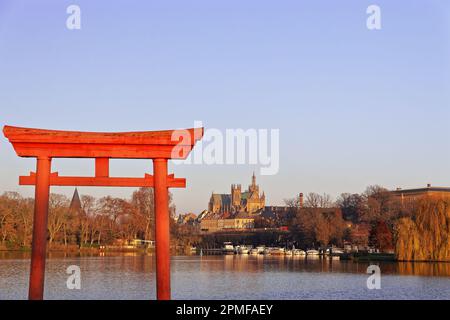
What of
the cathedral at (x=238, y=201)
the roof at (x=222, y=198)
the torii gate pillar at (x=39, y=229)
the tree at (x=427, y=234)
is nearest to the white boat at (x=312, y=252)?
the tree at (x=427, y=234)

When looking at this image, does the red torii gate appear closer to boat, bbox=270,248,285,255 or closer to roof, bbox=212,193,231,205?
boat, bbox=270,248,285,255

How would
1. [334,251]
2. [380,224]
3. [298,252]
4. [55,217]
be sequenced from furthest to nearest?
1. [298,252]
2. [334,251]
3. [55,217]
4. [380,224]

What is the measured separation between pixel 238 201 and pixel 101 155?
542 feet

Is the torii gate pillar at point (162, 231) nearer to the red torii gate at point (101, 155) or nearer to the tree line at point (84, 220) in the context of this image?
the red torii gate at point (101, 155)

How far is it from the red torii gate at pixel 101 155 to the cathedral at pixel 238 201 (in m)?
151

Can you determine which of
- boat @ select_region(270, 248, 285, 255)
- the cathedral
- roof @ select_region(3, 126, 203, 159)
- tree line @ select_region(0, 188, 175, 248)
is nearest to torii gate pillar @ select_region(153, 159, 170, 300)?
roof @ select_region(3, 126, 203, 159)

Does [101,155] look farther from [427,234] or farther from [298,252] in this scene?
[298,252]

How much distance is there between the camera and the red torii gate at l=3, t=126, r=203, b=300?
13859 mm

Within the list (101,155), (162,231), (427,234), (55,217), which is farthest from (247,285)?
(55,217)

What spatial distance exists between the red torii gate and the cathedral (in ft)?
494

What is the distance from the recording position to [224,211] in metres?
174

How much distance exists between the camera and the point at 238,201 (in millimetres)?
178750

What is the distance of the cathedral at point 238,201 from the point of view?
170 meters

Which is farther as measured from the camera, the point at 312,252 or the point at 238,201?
the point at 238,201
